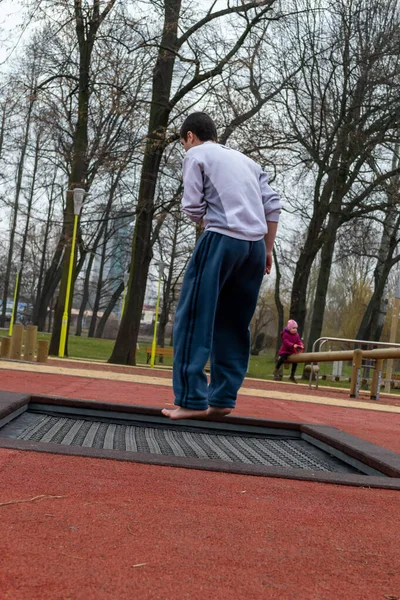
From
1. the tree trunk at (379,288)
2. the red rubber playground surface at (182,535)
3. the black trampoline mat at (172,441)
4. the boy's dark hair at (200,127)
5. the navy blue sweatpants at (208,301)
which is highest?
the tree trunk at (379,288)

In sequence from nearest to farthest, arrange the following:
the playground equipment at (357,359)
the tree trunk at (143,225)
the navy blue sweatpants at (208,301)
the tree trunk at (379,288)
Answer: the navy blue sweatpants at (208,301)
the playground equipment at (357,359)
the tree trunk at (143,225)
the tree trunk at (379,288)

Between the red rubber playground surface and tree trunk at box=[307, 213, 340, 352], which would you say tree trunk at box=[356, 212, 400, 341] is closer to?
tree trunk at box=[307, 213, 340, 352]

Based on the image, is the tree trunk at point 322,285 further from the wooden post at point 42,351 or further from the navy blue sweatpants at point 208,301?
the navy blue sweatpants at point 208,301

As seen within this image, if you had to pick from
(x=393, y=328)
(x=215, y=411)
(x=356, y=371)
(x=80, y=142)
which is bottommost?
(x=215, y=411)

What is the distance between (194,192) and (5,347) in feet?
43.7

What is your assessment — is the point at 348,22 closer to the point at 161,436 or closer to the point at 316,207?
the point at 316,207

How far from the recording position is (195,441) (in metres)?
5.37

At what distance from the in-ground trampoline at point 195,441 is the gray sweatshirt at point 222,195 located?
4.12 feet

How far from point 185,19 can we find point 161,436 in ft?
56.5

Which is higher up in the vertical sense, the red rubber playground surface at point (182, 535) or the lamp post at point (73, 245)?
the lamp post at point (73, 245)

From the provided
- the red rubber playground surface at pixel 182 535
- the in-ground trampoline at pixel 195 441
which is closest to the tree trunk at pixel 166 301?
the in-ground trampoline at pixel 195 441

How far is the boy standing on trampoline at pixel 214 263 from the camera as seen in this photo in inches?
169

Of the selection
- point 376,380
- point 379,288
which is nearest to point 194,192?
point 376,380

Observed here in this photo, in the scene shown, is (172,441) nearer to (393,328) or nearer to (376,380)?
(376,380)
